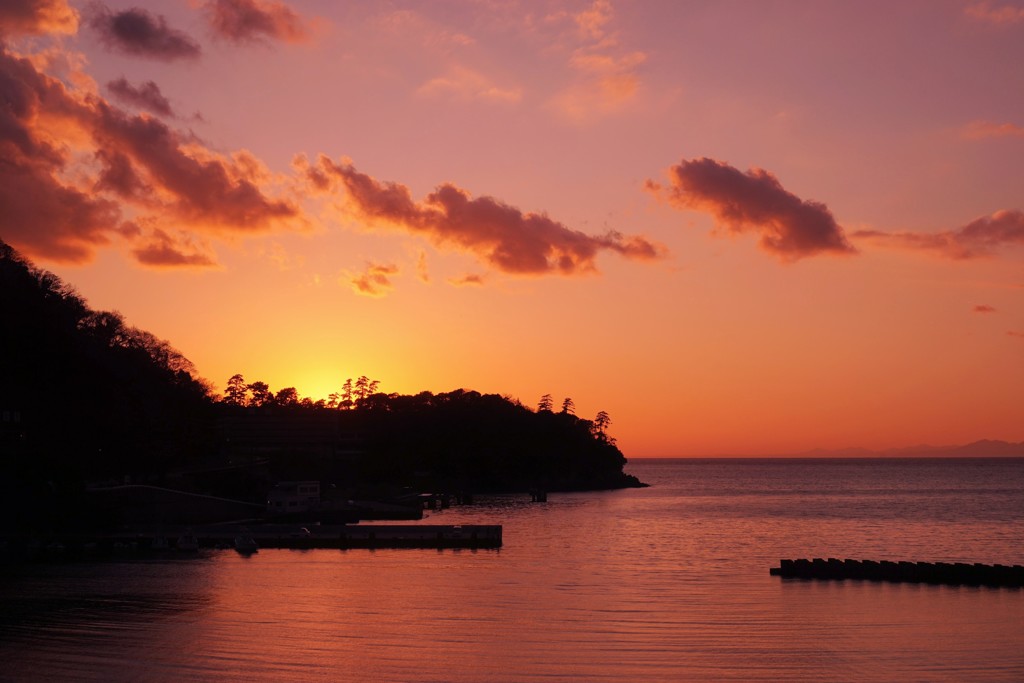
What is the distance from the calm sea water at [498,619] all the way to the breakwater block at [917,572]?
5.98 feet

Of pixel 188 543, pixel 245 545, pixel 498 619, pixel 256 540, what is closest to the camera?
pixel 498 619

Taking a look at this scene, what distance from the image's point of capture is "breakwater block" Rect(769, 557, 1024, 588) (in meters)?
53.8

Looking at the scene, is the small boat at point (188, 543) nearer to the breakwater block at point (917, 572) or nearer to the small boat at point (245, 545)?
the small boat at point (245, 545)

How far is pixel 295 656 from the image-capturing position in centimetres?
3438

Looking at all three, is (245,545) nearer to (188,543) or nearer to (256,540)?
(188,543)

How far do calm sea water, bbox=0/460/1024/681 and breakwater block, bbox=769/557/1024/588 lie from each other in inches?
71.8

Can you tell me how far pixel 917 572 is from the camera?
5528cm

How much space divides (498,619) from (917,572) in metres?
27.3

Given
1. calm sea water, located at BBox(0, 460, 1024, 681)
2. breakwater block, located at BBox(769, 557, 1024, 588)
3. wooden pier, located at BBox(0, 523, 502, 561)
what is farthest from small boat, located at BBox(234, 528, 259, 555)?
→ breakwater block, located at BBox(769, 557, 1024, 588)

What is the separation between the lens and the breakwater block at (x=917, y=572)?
177 feet

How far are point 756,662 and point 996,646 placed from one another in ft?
35.3

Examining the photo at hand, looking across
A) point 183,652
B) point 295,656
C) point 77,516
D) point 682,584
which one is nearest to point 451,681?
point 295,656

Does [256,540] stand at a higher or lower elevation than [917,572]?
higher

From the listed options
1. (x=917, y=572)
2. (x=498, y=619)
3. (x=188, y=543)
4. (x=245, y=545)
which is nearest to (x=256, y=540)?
(x=245, y=545)
